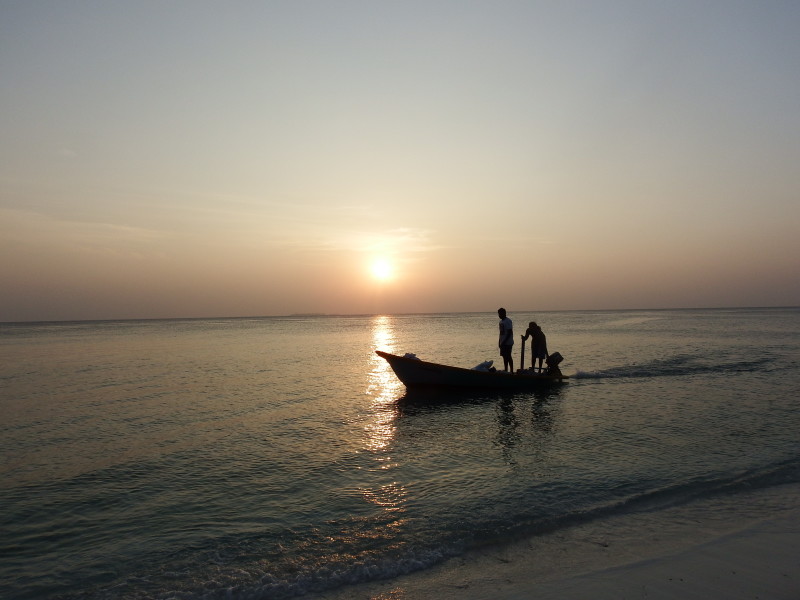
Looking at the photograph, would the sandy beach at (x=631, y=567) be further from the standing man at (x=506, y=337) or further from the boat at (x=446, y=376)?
the standing man at (x=506, y=337)

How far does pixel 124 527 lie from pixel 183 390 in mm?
15475

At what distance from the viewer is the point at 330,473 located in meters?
10.6

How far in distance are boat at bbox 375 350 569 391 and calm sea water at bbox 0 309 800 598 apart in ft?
2.10

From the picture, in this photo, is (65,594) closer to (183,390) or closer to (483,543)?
(483,543)

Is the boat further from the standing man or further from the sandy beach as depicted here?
the sandy beach

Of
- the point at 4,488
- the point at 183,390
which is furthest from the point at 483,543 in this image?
the point at 183,390

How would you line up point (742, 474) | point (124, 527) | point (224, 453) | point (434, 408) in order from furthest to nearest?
→ point (434, 408) < point (224, 453) < point (742, 474) < point (124, 527)

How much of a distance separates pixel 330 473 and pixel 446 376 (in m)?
10.1


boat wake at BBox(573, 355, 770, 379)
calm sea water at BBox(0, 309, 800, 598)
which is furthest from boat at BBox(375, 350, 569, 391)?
boat wake at BBox(573, 355, 770, 379)

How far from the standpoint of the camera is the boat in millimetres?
20094

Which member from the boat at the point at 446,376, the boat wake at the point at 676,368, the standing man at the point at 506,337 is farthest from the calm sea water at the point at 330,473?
the boat wake at the point at 676,368

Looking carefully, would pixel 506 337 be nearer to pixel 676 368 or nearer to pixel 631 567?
pixel 676 368

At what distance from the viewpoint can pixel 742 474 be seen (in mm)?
9891

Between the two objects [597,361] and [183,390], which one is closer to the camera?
[183,390]
